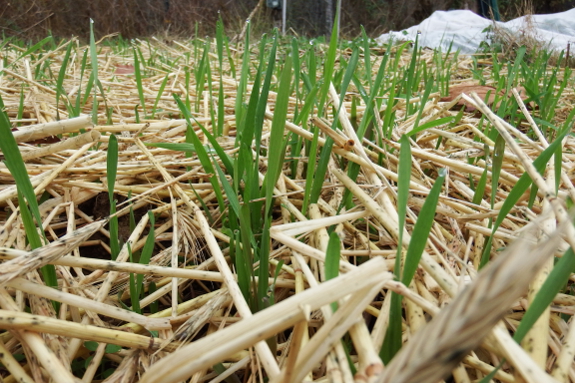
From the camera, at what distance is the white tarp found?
4.55 meters

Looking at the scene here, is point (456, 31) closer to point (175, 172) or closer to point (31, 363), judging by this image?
point (175, 172)

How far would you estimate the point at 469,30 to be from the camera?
5.15 meters

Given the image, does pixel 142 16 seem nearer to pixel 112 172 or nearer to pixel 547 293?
pixel 112 172

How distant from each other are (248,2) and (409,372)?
29.6ft

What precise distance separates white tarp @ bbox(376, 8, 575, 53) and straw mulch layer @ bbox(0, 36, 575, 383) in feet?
13.6

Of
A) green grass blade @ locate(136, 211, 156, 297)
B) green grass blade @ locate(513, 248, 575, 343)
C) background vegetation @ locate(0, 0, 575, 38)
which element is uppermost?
green grass blade @ locate(513, 248, 575, 343)

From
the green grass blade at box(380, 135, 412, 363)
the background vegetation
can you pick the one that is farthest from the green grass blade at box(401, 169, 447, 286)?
the background vegetation

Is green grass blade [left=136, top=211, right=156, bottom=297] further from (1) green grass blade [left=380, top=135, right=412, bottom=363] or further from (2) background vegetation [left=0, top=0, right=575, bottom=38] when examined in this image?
(2) background vegetation [left=0, top=0, right=575, bottom=38]

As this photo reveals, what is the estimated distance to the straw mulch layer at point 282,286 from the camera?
0.82ft

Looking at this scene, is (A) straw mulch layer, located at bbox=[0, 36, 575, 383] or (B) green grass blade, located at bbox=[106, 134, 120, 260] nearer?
(A) straw mulch layer, located at bbox=[0, 36, 575, 383]

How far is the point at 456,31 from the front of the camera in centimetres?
509

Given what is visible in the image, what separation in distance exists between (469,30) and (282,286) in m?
5.47

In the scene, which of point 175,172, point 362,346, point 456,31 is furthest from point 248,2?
point 362,346

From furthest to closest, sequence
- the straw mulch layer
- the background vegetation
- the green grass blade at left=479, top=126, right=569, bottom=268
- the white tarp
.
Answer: the background vegetation
the white tarp
the green grass blade at left=479, top=126, right=569, bottom=268
the straw mulch layer
